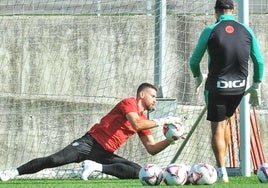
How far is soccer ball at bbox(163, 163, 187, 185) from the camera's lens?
10031 mm

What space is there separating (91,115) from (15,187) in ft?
15.3

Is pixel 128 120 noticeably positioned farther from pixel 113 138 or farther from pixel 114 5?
pixel 114 5

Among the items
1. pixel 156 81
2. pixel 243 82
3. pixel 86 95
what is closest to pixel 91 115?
pixel 86 95

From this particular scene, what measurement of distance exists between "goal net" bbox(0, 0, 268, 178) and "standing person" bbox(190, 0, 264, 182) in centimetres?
377

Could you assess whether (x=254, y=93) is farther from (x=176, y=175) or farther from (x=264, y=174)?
(x=176, y=175)

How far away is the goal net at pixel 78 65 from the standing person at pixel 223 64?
3766 mm

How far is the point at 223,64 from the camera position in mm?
10766

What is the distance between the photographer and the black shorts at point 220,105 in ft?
35.2

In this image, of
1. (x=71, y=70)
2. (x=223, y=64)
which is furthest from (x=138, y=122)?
(x=71, y=70)

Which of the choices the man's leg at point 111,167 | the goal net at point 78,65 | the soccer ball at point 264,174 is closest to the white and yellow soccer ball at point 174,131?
the man's leg at point 111,167

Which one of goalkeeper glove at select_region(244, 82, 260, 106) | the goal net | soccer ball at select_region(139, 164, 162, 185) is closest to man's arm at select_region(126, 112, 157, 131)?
goalkeeper glove at select_region(244, 82, 260, 106)

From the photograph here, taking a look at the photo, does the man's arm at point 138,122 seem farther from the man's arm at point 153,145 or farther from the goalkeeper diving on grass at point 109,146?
the man's arm at point 153,145

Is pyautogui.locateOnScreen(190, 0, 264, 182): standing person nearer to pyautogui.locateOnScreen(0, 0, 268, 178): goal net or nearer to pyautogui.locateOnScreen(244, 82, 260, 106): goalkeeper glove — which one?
pyautogui.locateOnScreen(244, 82, 260, 106): goalkeeper glove

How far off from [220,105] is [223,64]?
1.36 feet
